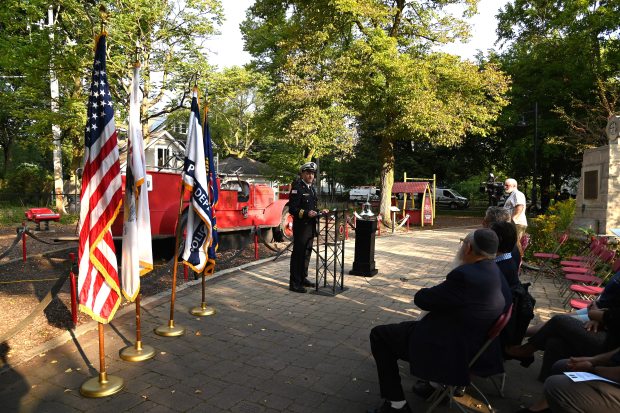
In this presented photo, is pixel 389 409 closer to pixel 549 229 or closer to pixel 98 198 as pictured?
pixel 98 198

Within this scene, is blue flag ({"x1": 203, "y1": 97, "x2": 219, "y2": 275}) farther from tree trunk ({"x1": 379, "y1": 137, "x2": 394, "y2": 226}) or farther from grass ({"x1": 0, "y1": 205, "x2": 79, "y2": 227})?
tree trunk ({"x1": 379, "y1": 137, "x2": 394, "y2": 226})

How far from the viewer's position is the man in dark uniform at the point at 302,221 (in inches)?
271

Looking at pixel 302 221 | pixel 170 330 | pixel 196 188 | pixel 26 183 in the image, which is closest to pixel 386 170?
pixel 302 221

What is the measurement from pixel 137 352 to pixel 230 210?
6532 millimetres

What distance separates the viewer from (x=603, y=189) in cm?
903

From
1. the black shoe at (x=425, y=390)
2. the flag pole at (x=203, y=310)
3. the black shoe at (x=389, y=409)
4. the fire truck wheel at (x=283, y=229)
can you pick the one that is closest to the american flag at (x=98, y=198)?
the flag pole at (x=203, y=310)

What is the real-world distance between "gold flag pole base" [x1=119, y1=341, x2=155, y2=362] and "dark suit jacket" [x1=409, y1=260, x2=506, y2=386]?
2710 mm

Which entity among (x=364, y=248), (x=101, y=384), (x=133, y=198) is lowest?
(x=101, y=384)

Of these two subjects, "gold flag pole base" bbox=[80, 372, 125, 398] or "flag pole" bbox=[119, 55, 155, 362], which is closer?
"gold flag pole base" bbox=[80, 372, 125, 398]

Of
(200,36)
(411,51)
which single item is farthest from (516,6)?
(200,36)

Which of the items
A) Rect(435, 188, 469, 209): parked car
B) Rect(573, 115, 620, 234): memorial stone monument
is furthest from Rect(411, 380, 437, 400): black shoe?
Rect(435, 188, 469, 209): parked car

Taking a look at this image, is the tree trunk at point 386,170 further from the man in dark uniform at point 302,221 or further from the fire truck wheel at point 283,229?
the man in dark uniform at point 302,221

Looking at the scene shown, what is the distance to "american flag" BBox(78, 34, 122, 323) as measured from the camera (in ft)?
11.7

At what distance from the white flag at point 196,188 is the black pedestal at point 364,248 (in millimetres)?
3449
